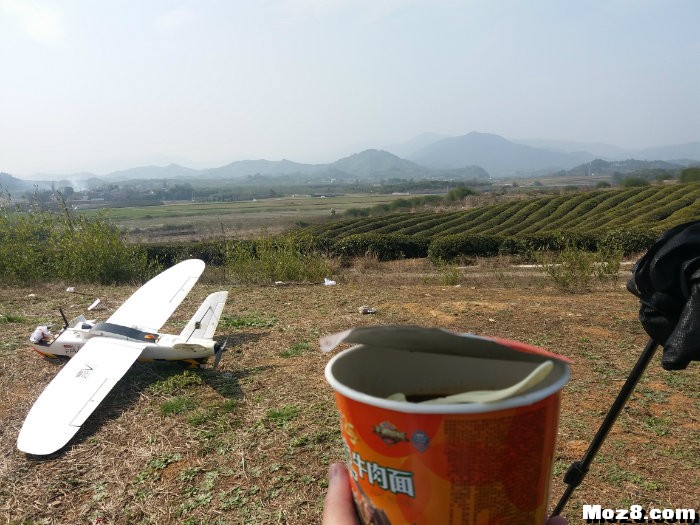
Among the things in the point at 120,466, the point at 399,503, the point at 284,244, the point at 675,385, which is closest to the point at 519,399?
the point at 399,503

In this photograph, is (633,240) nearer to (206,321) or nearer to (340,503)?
(206,321)

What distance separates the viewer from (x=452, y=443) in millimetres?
880

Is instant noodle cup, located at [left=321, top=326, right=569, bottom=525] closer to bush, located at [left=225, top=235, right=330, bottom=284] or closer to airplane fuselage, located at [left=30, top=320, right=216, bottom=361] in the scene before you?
airplane fuselage, located at [left=30, top=320, right=216, bottom=361]

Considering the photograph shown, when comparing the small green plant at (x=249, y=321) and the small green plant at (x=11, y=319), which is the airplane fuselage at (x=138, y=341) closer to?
the small green plant at (x=249, y=321)

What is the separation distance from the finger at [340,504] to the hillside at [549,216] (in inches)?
1302

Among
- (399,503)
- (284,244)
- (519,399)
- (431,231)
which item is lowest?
(431,231)

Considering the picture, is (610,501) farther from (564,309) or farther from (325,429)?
(564,309)

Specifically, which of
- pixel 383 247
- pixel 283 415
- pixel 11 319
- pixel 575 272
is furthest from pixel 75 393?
pixel 383 247

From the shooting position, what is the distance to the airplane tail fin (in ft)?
19.5

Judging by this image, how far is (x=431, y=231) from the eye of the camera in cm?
3769

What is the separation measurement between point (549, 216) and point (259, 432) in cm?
4118

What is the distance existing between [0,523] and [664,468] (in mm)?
5259

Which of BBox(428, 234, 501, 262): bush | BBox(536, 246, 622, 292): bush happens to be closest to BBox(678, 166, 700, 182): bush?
BBox(428, 234, 501, 262): bush

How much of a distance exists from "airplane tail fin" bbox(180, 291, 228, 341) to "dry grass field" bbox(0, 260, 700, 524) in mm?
485
